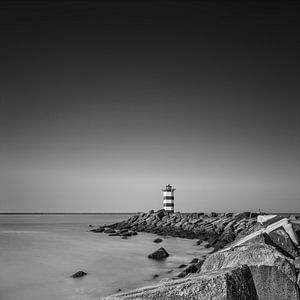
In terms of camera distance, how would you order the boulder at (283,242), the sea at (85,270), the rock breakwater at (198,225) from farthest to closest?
1. the rock breakwater at (198,225)
2. the sea at (85,270)
3. the boulder at (283,242)

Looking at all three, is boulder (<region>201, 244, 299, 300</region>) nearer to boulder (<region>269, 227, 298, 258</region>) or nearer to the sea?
boulder (<region>269, 227, 298, 258</region>)

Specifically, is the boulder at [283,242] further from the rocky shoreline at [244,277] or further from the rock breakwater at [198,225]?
the rock breakwater at [198,225]

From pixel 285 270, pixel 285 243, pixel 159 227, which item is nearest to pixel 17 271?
pixel 285 243

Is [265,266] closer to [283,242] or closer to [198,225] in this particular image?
[283,242]

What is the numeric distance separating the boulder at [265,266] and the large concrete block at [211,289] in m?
1.02

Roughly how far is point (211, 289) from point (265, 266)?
1647 millimetres

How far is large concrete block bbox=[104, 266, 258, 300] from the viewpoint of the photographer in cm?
226

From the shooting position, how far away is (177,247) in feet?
56.8

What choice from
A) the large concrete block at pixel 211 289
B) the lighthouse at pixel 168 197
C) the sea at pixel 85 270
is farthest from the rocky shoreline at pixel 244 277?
the lighthouse at pixel 168 197

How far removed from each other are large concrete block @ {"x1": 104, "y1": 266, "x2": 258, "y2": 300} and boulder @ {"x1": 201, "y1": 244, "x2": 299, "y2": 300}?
1020 mm

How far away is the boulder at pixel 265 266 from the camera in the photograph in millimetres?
3652

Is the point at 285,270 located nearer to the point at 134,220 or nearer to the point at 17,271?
the point at 17,271

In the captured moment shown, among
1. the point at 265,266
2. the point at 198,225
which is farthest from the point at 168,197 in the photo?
the point at 265,266

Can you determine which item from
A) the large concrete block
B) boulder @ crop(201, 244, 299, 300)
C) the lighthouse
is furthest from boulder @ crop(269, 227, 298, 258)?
the lighthouse
